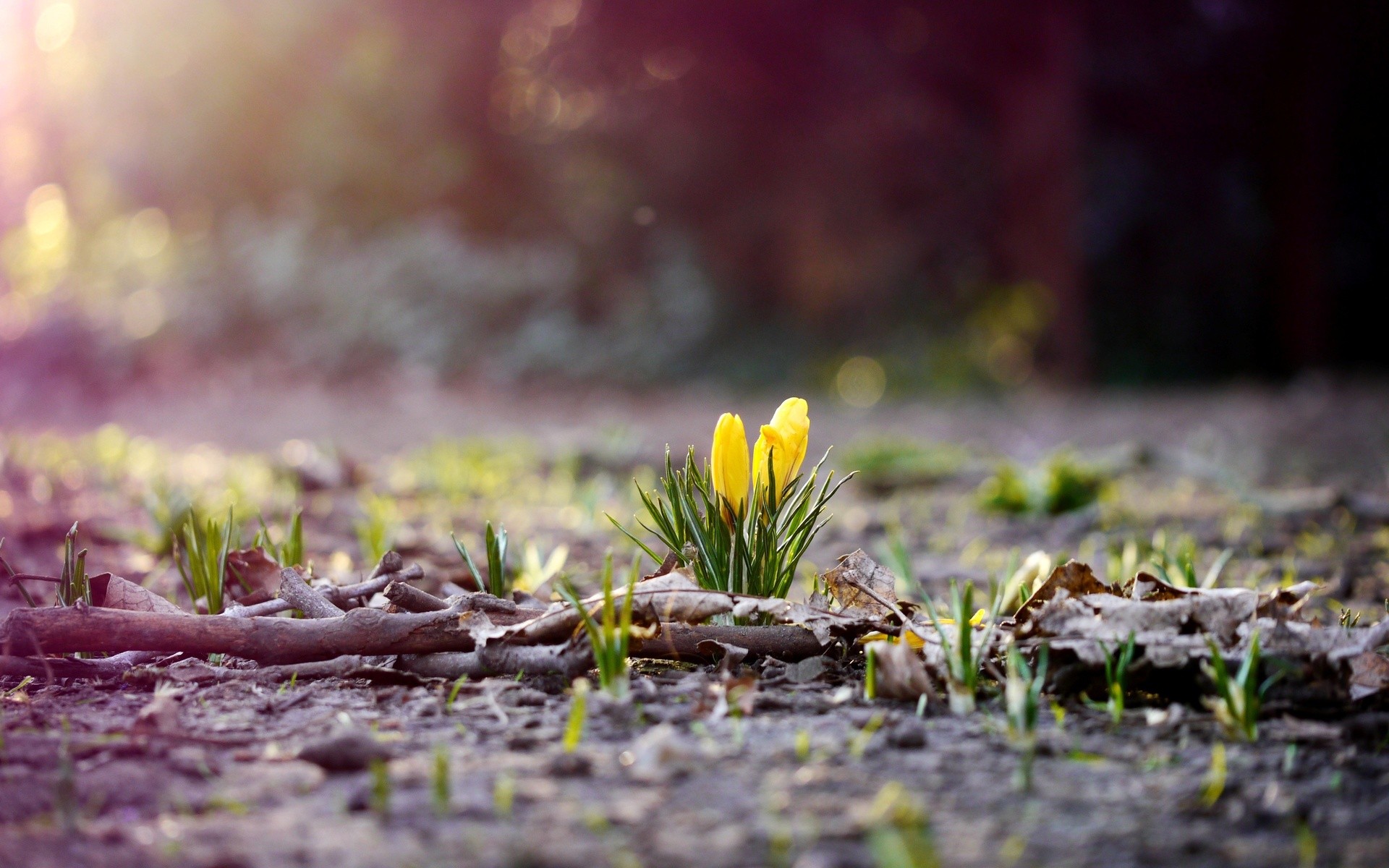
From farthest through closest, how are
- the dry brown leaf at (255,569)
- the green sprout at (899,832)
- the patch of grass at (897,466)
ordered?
the patch of grass at (897,466) → the dry brown leaf at (255,569) → the green sprout at (899,832)

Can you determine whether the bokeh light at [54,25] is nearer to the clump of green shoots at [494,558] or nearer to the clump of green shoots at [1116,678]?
the clump of green shoots at [494,558]

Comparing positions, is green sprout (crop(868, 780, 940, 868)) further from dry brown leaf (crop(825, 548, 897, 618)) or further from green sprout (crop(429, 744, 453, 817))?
dry brown leaf (crop(825, 548, 897, 618))

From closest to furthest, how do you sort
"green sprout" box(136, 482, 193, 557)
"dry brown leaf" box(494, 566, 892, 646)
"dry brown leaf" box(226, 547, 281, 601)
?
1. "dry brown leaf" box(494, 566, 892, 646)
2. "dry brown leaf" box(226, 547, 281, 601)
3. "green sprout" box(136, 482, 193, 557)

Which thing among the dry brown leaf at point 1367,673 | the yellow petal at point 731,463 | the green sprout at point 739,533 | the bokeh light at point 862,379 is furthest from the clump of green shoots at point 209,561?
the bokeh light at point 862,379

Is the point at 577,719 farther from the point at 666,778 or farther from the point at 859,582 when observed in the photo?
the point at 859,582

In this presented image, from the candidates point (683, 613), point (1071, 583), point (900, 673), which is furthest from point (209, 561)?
point (1071, 583)

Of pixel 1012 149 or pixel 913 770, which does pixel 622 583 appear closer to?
pixel 913 770

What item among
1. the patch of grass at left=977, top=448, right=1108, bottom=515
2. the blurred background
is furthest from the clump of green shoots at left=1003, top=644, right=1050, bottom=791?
the blurred background
